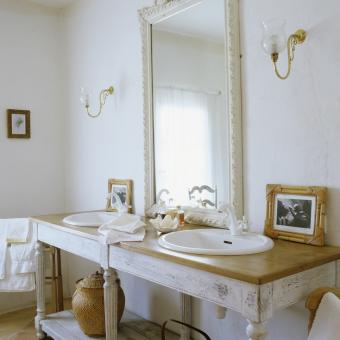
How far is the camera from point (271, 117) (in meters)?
1.91

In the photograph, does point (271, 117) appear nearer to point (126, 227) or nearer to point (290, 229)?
point (290, 229)

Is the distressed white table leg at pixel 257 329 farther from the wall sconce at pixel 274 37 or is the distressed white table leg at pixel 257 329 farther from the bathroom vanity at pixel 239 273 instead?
the wall sconce at pixel 274 37

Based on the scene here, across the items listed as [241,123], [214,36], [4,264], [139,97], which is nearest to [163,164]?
[139,97]

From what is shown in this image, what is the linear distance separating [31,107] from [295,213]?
2.49m

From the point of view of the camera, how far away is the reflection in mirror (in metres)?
2.12

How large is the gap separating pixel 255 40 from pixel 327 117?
1.79 feet

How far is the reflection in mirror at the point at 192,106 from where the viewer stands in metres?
2.12

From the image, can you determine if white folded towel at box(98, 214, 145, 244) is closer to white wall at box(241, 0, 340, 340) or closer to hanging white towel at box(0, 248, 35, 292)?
white wall at box(241, 0, 340, 340)

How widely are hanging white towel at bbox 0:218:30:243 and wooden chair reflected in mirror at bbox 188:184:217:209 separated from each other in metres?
1.28

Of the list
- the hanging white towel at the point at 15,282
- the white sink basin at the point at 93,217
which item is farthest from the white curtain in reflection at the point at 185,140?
the hanging white towel at the point at 15,282

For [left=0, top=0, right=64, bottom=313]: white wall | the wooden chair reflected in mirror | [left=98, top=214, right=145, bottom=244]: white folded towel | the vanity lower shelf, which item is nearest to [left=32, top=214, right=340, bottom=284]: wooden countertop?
[left=98, top=214, right=145, bottom=244]: white folded towel

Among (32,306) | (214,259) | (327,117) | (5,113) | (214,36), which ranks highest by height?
(214,36)

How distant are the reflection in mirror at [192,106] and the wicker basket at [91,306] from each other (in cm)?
71

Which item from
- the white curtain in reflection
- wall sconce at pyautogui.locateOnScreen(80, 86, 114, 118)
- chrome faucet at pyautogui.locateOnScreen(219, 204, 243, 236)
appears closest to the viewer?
chrome faucet at pyautogui.locateOnScreen(219, 204, 243, 236)
